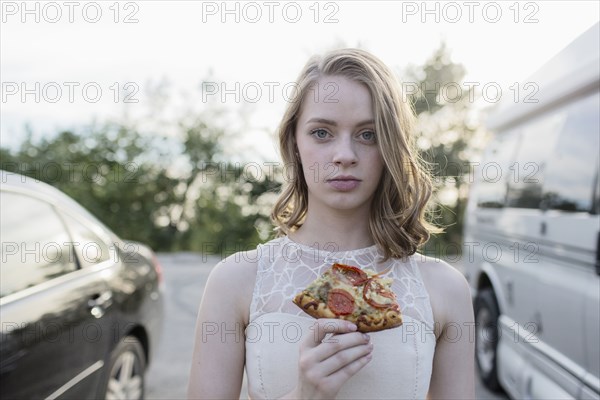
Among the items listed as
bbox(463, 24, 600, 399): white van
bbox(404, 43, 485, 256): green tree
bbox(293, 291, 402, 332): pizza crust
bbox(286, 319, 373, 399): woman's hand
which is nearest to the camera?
bbox(286, 319, 373, 399): woman's hand

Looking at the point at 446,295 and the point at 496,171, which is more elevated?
the point at 496,171

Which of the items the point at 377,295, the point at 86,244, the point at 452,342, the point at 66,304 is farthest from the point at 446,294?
the point at 86,244

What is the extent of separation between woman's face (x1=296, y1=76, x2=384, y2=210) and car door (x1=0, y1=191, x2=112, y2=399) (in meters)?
1.48

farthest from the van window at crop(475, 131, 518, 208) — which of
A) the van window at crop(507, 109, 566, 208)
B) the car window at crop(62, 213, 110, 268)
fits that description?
the car window at crop(62, 213, 110, 268)

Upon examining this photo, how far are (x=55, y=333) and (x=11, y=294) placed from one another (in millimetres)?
286

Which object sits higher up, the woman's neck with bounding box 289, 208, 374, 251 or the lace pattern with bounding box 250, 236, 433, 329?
the woman's neck with bounding box 289, 208, 374, 251

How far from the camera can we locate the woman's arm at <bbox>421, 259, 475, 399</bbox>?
1723 millimetres

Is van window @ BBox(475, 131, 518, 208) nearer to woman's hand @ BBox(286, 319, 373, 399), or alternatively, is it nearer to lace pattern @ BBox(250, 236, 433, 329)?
lace pattern @ BBox(250, 236, 433, 329)

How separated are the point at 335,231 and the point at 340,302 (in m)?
0.33

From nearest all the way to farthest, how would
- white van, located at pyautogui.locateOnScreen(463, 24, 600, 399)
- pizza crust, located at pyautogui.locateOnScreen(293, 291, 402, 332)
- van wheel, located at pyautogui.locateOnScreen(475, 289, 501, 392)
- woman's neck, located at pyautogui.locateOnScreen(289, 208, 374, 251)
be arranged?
pizza crust, located at pyautogui.locateOnScreen(293, 291, 402, 332), woman's neck, located at pyautogui.locateOnScreen(289, 208, 374, 251), white van, located at pyautogui.locateOnScreen(463, 24, 600, 399), van wheel, located at pyautogui.locateOnScreen(475, 289, 501, 392)

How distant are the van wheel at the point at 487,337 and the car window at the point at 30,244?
338 cm

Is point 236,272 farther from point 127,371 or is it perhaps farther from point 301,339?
point 127,371

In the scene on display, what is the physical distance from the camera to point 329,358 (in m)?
1.43

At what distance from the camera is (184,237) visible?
14.5 metres
